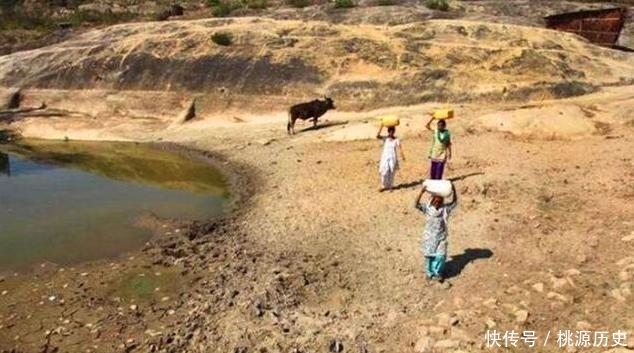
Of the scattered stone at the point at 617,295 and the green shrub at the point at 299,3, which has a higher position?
the green shrub at the point at 299,3

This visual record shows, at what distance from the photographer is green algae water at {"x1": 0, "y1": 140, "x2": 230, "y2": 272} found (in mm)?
14656

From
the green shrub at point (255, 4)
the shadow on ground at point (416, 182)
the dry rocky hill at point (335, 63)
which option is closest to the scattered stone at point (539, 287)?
the shadow on ground at point (416, 182)

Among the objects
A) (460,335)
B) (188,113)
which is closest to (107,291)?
(460,335)

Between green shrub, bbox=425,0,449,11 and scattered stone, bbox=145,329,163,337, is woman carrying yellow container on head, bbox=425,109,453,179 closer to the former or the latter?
scattered stone, bbox=145,329,163,337

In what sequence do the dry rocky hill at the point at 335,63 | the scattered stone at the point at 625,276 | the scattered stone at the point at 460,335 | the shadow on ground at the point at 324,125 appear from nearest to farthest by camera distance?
the scattered stone at the point at 460,335 → the scattered stone at the point at 625,276 → the shadow on ground at the point at 324,125 → the dry rocky hill at the point at 335,63

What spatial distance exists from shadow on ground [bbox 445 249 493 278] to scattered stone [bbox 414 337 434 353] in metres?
1.96

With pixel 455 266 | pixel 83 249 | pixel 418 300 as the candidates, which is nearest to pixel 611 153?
pixel 455 266

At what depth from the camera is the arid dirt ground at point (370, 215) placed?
10156 millimetres

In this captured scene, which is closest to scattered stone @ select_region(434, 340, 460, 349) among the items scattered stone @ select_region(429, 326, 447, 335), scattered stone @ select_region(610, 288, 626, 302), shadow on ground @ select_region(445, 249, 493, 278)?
scattered stone @ select_region(429, 326, 447, 335)

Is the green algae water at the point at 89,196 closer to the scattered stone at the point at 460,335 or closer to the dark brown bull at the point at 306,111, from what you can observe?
the dark brown bull at the point at 306,111

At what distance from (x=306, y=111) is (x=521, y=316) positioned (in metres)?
15.8

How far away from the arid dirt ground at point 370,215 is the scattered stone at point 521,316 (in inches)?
1.0

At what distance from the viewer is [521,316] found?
387 inches

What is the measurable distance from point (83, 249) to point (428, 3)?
26.5 metres
